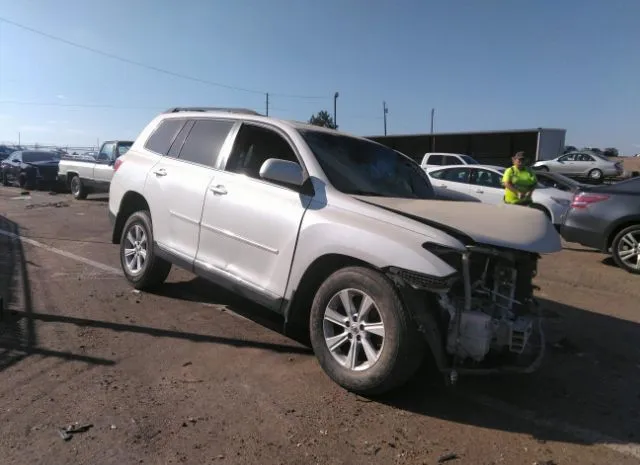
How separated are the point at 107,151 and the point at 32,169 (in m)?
6.01

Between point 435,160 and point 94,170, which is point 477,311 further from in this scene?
point 435,160

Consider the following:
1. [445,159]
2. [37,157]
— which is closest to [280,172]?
[445,159]

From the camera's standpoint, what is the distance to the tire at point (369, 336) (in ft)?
11.2

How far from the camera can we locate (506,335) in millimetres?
3504

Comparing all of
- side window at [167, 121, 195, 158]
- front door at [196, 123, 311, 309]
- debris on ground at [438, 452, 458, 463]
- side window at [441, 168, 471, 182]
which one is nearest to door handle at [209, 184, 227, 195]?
front door at [196, 123, 311, 309]

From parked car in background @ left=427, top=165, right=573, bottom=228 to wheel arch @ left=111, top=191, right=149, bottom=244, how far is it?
283 inches

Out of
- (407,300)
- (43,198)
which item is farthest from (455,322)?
(43,198)

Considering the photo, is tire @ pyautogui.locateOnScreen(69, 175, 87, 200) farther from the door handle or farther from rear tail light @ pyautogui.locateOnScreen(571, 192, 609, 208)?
rear tail light @ pyautogui.locateOnScreen(571, 192, 609, 208)

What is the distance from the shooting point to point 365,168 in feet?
15.5

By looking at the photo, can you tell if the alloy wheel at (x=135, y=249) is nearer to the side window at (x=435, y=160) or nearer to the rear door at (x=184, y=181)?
the rear door at (x=184, y=181)

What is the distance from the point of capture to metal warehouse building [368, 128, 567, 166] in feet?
81.8

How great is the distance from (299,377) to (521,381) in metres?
1.65

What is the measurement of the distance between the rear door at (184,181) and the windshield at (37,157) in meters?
19.6

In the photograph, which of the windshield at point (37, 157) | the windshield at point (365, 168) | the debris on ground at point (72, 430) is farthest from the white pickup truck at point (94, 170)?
the debris on ground at point (72, 430)
